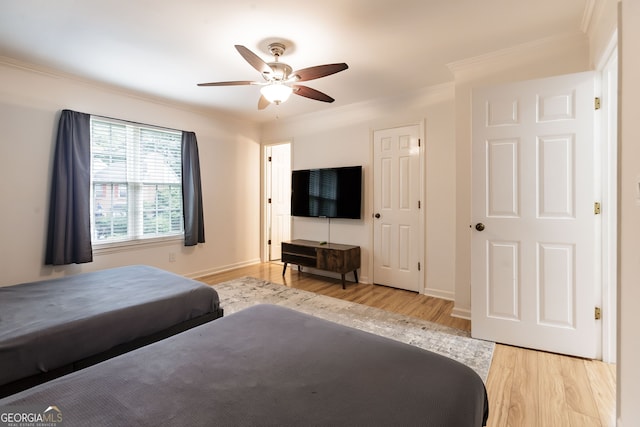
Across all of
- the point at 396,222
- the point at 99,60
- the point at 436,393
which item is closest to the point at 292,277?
the point at 396,222

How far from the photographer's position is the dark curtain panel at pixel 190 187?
14.2 ft

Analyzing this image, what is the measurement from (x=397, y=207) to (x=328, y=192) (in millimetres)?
1059

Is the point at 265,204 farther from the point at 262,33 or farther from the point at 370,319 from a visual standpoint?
the point at 262,33

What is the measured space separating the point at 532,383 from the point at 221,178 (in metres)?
4.47

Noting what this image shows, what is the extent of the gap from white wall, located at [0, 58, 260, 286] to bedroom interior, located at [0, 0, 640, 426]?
14 mm

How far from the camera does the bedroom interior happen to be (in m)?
1.82

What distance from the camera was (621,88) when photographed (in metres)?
1.38

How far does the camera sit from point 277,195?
565 centimetres

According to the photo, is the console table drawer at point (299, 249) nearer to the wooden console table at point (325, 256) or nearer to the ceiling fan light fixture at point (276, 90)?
the wooden console table at point (325, 256)

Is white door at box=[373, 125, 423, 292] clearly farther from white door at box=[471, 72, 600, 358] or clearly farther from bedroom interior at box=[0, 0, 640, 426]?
white door at box=[471, 72, 600, 358]

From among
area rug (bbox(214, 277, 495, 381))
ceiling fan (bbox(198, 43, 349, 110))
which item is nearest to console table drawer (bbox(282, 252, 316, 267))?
area rug (bbox(214, 277, 495, 381))

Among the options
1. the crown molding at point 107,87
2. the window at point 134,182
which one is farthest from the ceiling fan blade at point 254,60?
the window at point 134,182
